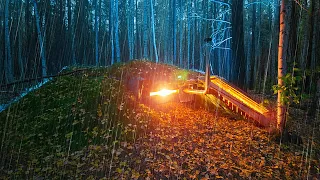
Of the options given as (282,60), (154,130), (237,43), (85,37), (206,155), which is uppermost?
(85,37)

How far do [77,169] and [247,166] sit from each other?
4.28 metres

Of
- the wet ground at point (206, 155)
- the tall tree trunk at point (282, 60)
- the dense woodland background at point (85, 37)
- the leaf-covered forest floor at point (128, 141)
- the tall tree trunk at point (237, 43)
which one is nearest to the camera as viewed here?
the wet ground at point (206, 155)

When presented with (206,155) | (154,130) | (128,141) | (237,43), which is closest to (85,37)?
(237,43)

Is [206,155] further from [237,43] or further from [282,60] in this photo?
[237,43]


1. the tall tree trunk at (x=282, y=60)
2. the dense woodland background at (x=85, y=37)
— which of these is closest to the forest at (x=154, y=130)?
the tall tree trunk at (x=282, y=60)

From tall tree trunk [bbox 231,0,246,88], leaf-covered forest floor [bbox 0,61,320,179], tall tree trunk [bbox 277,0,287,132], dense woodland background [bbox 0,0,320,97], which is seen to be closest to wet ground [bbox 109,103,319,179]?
leaf-covered forest floor [bbox 0,61,320,179]

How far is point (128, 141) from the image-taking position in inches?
239

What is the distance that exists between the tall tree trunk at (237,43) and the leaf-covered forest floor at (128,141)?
234cm

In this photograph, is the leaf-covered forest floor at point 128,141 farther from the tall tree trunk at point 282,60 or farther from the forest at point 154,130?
the tall tree trunk at point 282,60

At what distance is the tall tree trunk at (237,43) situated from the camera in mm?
9586

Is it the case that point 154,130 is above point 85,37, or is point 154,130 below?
below

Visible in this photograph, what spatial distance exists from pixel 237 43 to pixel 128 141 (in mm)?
7252

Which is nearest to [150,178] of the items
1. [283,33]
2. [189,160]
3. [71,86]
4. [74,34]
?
[189,160]

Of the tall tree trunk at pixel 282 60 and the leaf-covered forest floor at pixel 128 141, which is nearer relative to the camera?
the leaf-covered forest floor at pixel 128 141
